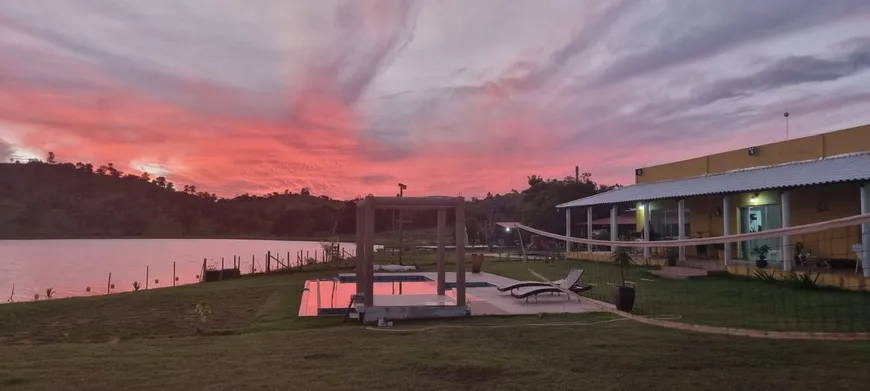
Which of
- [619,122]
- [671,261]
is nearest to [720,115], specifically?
[619,122]

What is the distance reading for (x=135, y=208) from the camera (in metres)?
108

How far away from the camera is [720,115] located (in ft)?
75.5

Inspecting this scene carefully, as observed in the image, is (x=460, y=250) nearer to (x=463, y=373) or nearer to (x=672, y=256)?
(x=463, y=373)

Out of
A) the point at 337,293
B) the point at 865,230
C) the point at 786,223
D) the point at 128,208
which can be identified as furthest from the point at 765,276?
the point at 128,208

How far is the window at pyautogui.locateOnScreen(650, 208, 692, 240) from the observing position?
76.9 ft

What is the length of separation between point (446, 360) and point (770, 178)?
593 inches

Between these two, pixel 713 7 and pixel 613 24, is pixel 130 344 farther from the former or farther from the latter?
pixel 713 7

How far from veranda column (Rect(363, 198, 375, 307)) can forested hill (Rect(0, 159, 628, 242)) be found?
210 ft

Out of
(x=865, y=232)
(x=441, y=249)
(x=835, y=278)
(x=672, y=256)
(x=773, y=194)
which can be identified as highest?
(x=773, y=194)

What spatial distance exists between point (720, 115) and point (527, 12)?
39.6 feet

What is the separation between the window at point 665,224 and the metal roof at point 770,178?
3.76 feet

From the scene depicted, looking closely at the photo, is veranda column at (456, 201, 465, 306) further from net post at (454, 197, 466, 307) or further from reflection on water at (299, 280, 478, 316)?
reflection on water at (299, 280, 478, 316)

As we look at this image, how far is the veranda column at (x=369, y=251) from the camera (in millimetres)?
10422

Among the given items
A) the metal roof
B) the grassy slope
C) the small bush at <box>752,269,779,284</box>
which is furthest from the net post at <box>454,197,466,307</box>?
the metal roof
